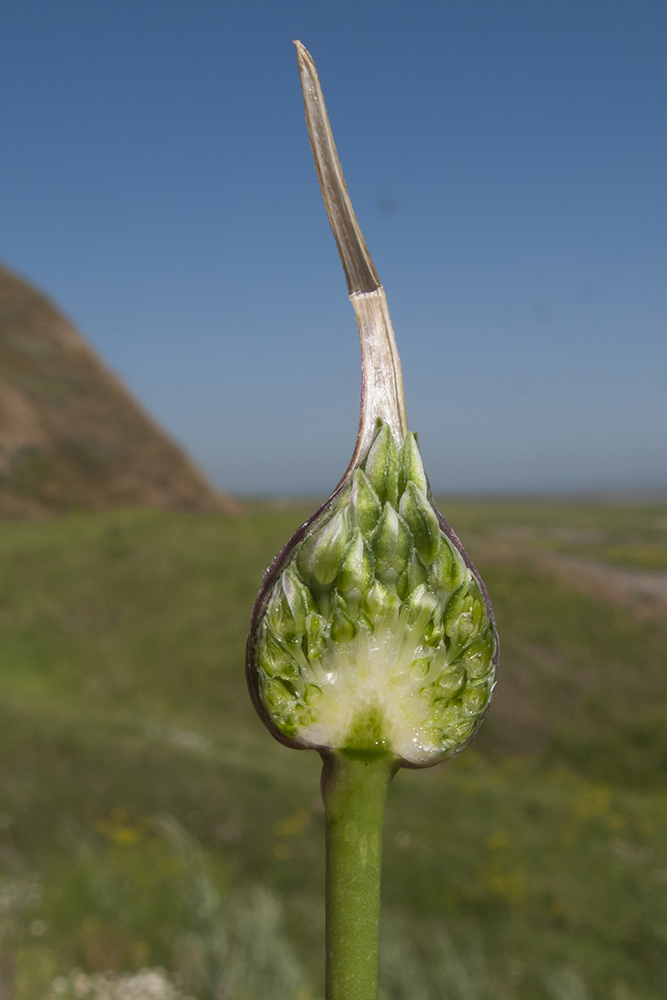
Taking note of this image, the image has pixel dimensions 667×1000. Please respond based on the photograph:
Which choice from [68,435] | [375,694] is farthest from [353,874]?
[68,435]

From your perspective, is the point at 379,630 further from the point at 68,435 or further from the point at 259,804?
the point at 68,435

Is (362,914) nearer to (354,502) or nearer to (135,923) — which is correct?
(354,502)

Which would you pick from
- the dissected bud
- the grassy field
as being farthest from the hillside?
the dissected bud

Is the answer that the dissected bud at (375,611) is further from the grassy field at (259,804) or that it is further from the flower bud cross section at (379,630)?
the grassy field at (259,804)

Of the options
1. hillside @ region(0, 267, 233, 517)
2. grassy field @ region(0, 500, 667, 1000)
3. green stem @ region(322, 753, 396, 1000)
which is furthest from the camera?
hillside @ region(0, 267, 233, 517)

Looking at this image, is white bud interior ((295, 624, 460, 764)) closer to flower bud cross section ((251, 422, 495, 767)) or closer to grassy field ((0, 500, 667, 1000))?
flower bud cross section ((251, 422, 495, 767))

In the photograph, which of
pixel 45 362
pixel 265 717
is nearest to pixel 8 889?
pixel 265 717
